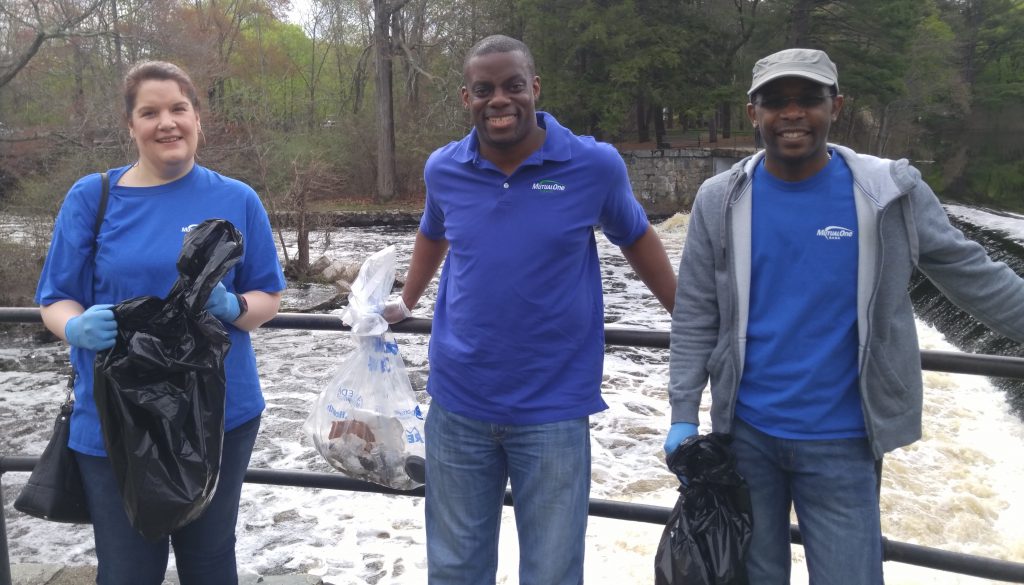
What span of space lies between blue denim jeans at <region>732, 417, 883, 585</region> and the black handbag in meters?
1.55

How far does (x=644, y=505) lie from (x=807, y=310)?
2.69 feet

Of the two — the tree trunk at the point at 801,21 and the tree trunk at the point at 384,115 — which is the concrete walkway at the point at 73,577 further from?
the tree trunk at the point at 801,21

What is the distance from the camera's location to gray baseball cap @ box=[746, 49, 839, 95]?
189cm

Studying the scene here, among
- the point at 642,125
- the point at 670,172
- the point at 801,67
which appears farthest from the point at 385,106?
the point at 801,67

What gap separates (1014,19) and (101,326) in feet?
184

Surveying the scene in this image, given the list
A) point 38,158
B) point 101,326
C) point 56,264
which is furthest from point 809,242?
point 38,158

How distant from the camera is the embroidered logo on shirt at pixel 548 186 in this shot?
2062 millimetres

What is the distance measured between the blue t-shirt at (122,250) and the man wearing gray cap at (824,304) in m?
1.18

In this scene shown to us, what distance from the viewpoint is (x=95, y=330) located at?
75.0 inches

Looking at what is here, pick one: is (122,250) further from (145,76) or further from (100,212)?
(145,76)

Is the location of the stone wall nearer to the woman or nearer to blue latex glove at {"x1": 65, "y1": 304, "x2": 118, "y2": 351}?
the woman

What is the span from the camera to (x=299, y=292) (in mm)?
17578

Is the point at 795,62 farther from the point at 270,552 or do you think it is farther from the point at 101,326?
the point at 270,552

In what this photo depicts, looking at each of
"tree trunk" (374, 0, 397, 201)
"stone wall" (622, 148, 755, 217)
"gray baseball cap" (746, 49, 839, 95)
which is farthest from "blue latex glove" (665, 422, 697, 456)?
"tree trunk" (374, 0, 397, 201)
